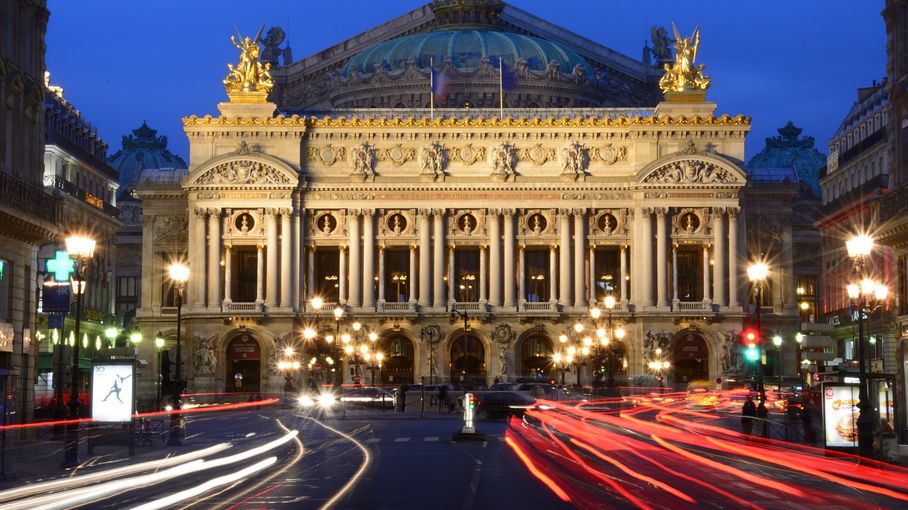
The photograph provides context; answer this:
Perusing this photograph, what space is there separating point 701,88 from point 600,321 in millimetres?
20866

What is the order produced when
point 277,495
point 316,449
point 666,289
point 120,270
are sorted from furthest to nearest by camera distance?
point 120,270 < point 666,289 < point 316,449 < point 277,495

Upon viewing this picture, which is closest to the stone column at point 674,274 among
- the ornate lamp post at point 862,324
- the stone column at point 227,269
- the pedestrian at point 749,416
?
the stone column at point 227,269

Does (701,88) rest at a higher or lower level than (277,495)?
higher

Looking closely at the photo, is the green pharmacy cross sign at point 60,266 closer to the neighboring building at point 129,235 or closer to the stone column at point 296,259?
the stone column at point 296,259

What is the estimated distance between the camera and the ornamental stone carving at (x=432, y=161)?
126062 millimetres

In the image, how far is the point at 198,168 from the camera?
124 metres

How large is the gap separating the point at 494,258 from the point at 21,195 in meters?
73.9

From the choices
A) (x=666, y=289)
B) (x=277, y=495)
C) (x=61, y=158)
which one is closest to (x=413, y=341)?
(x=666, y=289)

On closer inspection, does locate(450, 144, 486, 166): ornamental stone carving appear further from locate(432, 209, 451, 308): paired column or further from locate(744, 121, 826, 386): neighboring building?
locate(744, 121, 826, 386): neighboring building

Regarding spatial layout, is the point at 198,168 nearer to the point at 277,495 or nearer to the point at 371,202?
the point at 371,202

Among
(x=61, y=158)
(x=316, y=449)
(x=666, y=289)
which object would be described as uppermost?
(x=61, y=158)

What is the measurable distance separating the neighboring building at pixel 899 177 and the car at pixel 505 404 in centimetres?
2414

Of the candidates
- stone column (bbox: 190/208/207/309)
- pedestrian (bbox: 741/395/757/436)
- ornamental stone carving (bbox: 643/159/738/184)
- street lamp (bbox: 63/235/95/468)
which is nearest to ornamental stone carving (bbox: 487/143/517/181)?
ornamental stone carving (bbox: 643/159/738/184)

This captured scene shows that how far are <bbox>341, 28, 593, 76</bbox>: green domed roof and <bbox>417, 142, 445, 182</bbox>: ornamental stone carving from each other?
90.8ft
